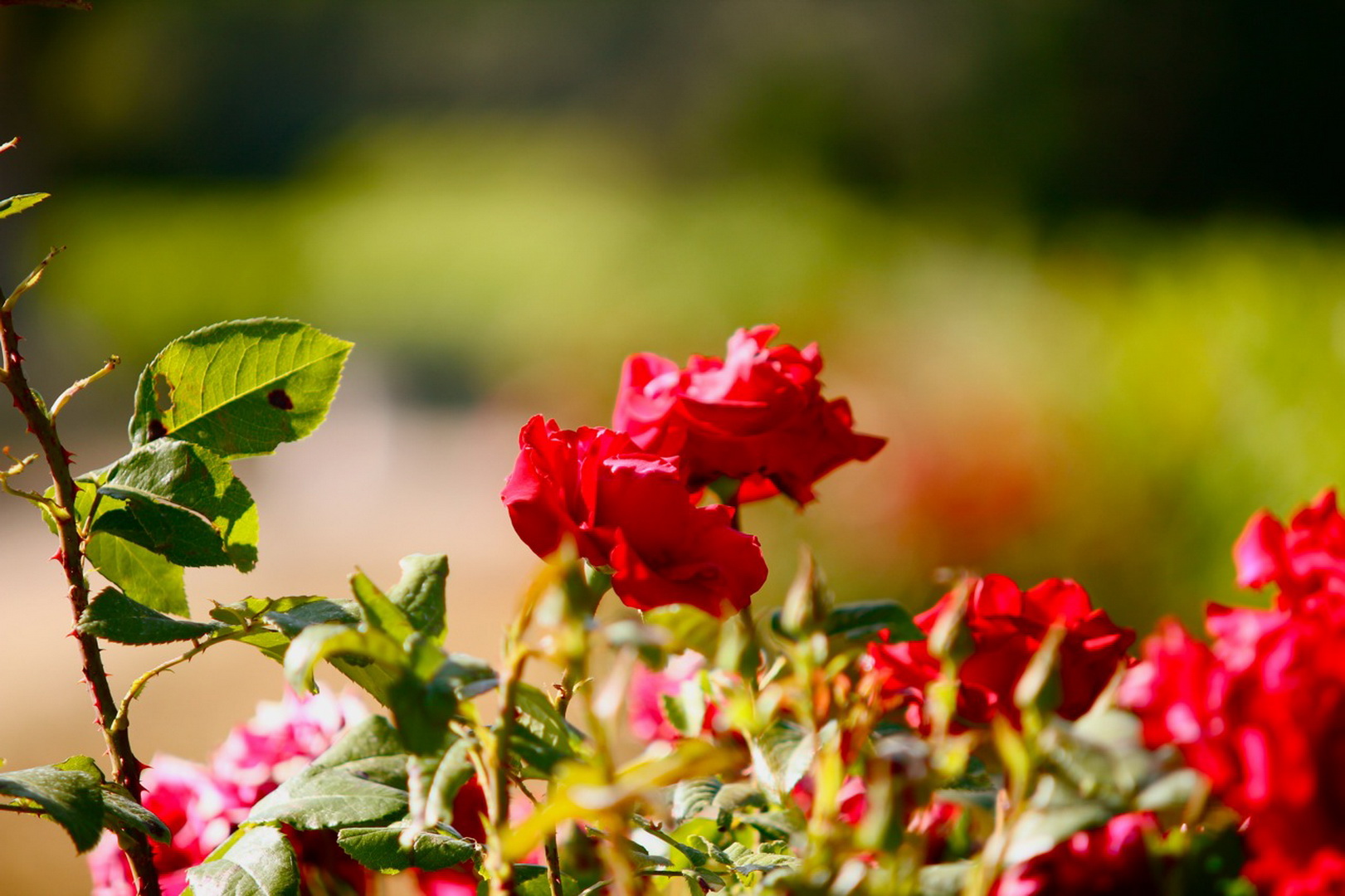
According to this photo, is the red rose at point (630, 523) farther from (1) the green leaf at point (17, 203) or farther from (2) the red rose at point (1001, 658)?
(1) the green leaf at point (17, 203)

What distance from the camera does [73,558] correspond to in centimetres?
42

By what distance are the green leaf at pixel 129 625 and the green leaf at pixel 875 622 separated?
182 mm

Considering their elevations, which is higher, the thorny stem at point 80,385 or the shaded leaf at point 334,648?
the thorny stem at point 80,385

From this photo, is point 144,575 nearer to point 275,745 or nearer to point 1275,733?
point 275,745

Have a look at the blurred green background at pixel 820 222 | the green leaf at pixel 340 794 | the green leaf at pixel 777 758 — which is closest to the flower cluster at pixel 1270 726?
the green leaf at pixel 777 758

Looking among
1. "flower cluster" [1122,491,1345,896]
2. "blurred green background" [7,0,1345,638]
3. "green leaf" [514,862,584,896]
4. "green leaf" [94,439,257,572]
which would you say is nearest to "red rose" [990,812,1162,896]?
"flower cluster" [1122,491,1345,896]

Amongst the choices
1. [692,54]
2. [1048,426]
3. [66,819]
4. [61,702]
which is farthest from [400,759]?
[692,54]

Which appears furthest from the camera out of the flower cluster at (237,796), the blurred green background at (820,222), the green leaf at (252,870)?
the blurred green background at (820,222)

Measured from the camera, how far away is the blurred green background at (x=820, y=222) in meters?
2.24

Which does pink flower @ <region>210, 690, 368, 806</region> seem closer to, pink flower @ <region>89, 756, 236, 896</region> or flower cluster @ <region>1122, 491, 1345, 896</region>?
pink flower @ <region>89, 756, 236, 896</region>

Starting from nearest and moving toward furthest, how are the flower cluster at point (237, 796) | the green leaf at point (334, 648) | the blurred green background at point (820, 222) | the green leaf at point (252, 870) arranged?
the green leaf at point (334, 648) < the green leaf at point (252, 870) < the flower cluster at point (237, 796) < the blurred green background at point (820, 222)

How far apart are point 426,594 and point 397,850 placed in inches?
4.1

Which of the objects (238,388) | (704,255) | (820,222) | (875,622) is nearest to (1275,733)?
(875,622)

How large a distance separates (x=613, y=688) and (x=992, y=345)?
2.72 meters
